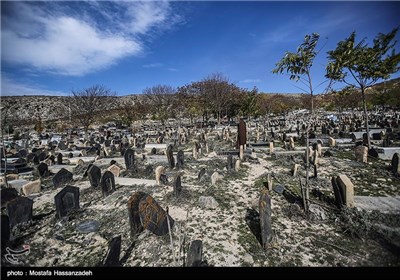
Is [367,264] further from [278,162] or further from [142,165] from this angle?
[142,165]

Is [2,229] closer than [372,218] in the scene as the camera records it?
Yes

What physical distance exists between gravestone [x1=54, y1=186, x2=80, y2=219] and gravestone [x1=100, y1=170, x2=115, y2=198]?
1.13 m

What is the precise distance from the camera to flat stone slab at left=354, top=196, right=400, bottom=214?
5949 mm

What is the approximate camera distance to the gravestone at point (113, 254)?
3.96 metres

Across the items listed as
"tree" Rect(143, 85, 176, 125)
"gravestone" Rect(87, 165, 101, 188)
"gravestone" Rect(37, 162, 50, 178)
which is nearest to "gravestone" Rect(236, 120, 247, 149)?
"gravestone" Rect(87, 165, 101, 188)

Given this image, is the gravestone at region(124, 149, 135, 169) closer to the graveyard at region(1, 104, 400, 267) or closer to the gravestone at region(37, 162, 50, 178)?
the graveyard at region(1, 104, 400, 267)

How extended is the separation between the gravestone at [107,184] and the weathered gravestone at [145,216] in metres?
3.29

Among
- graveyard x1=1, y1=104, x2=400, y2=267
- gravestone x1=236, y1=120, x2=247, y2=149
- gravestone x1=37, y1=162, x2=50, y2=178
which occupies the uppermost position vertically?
gravestone x1=236, y1=120, x2=247, y2=149

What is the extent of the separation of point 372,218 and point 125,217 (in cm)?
670

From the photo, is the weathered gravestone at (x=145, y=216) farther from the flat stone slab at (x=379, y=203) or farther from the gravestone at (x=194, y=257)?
the flat stone slab at (x=379, y=203)

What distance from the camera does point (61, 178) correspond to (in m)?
9.66

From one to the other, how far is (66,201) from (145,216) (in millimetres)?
3181
